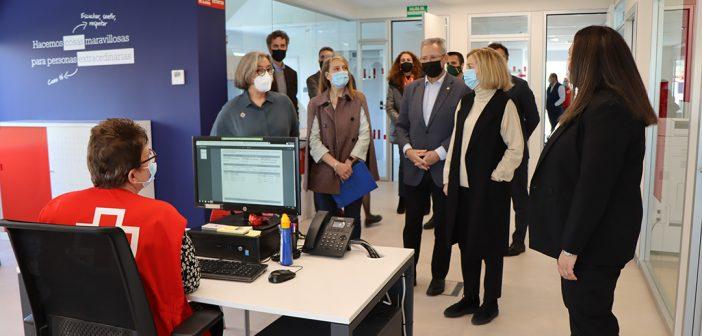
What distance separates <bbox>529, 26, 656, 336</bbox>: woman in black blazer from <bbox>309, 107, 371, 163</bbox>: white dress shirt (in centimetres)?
181

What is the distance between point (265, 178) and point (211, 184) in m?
0.28

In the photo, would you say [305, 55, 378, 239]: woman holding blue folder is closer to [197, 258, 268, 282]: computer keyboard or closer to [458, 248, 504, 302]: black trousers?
[458, 248, 504, 302]: black trousers

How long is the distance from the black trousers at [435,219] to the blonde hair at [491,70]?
792 millimetres

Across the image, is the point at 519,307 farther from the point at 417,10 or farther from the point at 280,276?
the point at 417,10

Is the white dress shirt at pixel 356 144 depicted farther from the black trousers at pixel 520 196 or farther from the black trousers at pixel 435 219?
the black trousers at pixel 520 196

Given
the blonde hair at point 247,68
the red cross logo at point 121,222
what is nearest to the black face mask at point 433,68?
the blonde hair at point 247,68

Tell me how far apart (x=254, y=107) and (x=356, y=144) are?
2.51ft

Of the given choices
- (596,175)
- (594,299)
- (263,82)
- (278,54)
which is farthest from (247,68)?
(594,299)

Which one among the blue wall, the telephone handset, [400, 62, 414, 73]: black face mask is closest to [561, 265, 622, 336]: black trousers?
the telephone handset

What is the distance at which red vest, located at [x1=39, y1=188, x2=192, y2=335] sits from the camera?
1.78 metres

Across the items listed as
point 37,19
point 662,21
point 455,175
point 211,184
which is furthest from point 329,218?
point 37,19

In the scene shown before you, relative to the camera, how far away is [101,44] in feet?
16.2

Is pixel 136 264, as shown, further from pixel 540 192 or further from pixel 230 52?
pixel 230 52

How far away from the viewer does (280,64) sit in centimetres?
520
